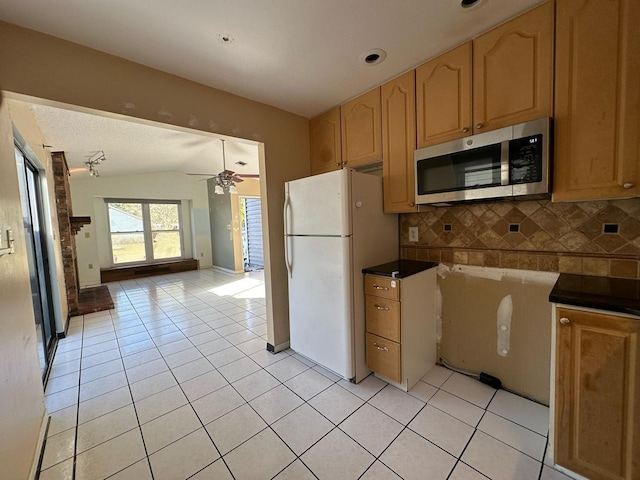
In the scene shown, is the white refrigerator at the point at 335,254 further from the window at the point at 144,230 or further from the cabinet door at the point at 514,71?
the window at the point at 144,230

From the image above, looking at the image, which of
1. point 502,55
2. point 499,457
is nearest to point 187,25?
point 502,55

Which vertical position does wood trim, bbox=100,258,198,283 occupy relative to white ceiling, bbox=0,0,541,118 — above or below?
below

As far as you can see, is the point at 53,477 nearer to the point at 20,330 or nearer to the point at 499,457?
the point at 20,330

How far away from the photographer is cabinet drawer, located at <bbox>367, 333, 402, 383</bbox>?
191 cm

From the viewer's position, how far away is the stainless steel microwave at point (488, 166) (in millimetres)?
1398

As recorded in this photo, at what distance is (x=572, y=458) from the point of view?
1.23 m

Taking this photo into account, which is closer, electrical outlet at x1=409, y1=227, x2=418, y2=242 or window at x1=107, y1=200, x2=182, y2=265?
electrical outlet at x1=409, y1=227, x2=418, y2=242

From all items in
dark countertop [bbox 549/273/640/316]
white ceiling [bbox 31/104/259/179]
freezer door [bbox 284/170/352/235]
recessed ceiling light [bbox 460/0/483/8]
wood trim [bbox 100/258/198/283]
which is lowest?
wood trim [bbox 100/258/198/283]

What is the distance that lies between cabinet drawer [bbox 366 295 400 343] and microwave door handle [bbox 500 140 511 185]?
1.03m

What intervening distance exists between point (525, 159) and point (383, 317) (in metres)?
1.35

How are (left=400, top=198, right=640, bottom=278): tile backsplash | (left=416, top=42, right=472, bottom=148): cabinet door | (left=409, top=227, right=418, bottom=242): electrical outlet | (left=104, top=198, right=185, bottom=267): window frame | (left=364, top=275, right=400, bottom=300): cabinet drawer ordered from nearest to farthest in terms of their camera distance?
(left=400, top=198, right=640, bottom=278): tile backsplash < (left=416, top=42, right=472, bottom=148): cabinet door < (left=364, top=275, right=400, bottom=300): cabinet drawer < (left=409, top=227, right=418, bottom=242): electrical outlet < (left=104, top=198, right=185, bottom=267): window frame

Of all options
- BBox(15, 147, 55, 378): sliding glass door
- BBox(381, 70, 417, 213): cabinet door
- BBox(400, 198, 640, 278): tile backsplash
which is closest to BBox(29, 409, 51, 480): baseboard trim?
BBox(15, 147, 55, 378): sliding glass door

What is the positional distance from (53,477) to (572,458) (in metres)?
2.64

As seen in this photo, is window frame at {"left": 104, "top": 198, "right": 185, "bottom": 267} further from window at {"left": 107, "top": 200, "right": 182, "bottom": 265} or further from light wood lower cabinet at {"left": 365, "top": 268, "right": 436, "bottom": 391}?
light wood lower cabinet at {"left": 365, "top": 268, "right": 436, "bottom": 391}
